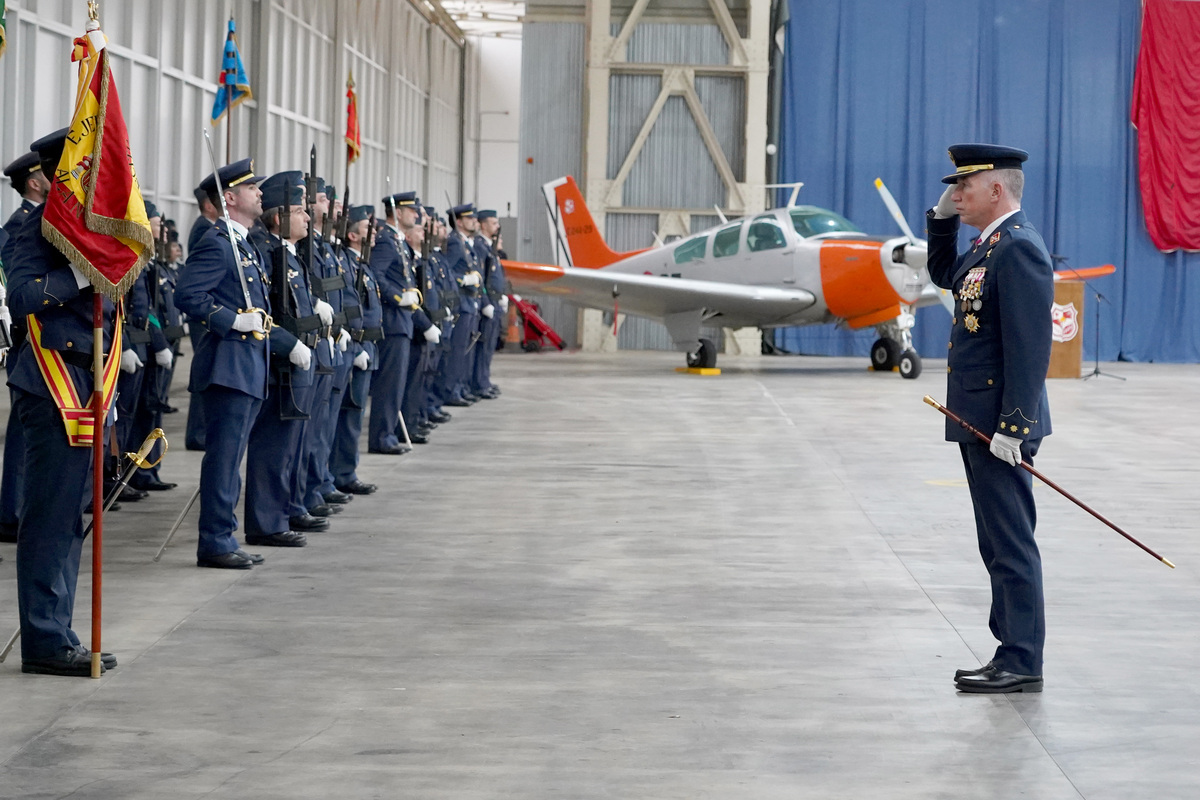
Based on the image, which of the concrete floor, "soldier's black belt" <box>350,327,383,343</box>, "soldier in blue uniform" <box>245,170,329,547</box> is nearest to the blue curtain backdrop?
the concrete floor

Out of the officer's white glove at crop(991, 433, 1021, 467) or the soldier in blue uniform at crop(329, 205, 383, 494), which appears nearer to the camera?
the officer's white glove at crop(991, 433, 1021, 467)

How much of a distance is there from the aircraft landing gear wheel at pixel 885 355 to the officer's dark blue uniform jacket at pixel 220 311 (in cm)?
1395

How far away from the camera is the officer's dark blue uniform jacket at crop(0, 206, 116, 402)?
3.98 metres

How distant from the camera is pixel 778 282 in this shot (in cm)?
1775

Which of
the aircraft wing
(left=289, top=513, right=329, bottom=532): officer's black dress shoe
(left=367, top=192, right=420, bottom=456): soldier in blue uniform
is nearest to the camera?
(left=289, top=513, right=329, bottom=532): officer's black dress shoe

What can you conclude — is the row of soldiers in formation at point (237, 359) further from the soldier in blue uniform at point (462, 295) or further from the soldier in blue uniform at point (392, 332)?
the soldier in blue uniform at point (462, 295)

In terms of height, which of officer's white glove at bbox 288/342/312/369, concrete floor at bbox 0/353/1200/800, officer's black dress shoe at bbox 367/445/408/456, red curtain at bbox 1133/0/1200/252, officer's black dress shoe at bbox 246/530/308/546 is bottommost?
concrete floor at bbox 0/353/1200/800

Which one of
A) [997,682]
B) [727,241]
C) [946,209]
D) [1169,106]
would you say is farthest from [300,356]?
[1169,106]

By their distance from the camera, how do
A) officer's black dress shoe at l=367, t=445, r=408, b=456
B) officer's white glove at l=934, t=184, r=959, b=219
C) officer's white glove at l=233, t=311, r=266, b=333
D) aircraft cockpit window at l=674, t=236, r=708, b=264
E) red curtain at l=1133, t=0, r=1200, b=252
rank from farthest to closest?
red curtain at l=1133, t=0, r=1200, b=252, aircraft cockpit window at l=674, t=236, r=708, b=264, officer's black dress shoe at l=367, t=445, r=408, b=456, officer's white glove at l=233, t=311, r=266, b=333, officer's white glove at l=934, t=184, r=959, b=219

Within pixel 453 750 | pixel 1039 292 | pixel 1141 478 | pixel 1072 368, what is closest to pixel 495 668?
pixel 453 750

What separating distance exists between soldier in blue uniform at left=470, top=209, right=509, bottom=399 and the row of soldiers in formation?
2.18m

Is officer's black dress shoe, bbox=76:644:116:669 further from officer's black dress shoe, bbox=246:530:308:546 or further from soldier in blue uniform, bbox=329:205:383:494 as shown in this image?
soldier in blue uniform, bbox=329:205:383:494

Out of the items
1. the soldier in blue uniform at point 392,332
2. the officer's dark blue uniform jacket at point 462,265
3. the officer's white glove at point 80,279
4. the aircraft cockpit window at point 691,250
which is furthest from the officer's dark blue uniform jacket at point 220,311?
the aircraft cockpit window at point 691,250

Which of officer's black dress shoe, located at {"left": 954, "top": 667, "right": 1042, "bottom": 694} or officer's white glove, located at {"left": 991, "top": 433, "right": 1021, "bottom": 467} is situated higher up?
officer's white glove, located at {"left": 991, "top": 433, "right": 1021, "bottom": 467}
